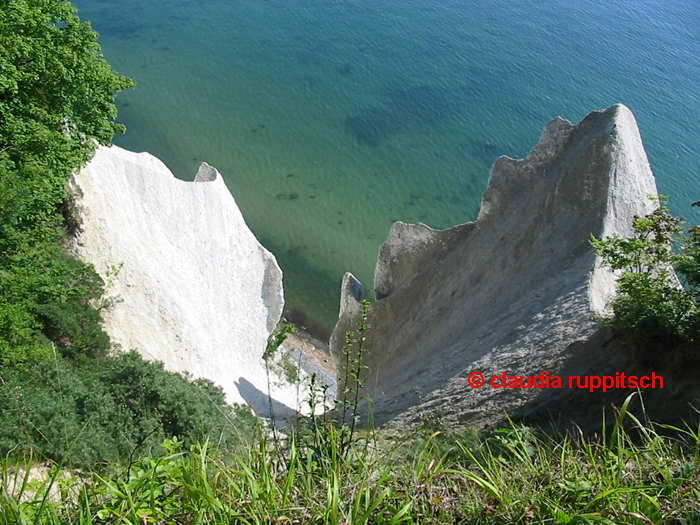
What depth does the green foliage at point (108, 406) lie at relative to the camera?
998cm

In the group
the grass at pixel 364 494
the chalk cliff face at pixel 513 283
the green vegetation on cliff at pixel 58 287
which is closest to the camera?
the grass at pixel 364 494

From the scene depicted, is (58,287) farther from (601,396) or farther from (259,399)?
(601,396)

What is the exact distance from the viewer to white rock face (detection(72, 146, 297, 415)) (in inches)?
611

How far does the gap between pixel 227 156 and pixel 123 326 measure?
1671 cm

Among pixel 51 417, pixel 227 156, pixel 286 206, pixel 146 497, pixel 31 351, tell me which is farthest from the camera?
pixel 227 156

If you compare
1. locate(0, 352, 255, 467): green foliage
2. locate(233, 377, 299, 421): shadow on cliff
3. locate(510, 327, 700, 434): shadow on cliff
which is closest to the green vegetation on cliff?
locate(0, 352, 255, 467): green foliage

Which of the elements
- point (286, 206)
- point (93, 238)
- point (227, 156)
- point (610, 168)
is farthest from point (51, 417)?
point (227, 156)

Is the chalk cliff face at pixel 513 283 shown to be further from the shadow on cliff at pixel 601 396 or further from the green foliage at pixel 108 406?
the green foliage at pixel 108 406

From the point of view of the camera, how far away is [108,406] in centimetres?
1127

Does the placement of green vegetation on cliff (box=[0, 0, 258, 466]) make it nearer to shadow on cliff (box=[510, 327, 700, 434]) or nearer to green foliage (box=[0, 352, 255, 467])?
green foliage (box=[0, 352, 255, 467])

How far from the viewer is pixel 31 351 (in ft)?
38.9

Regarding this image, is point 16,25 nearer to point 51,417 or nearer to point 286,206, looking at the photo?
point 51,417

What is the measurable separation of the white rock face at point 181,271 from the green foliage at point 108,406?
2.73m

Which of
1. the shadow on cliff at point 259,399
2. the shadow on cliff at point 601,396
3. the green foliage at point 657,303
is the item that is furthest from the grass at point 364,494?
the shadow on cliff at point 259,399
